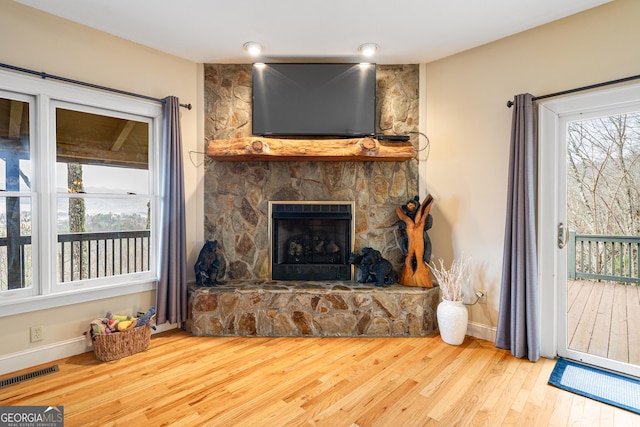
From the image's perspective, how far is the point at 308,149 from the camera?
2.82 meters

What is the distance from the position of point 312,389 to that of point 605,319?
8.16 ft

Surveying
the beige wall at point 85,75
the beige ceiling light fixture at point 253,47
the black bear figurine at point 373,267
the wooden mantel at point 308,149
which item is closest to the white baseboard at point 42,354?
the beige wall at point 85,75

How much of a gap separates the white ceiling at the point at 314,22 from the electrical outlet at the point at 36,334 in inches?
92.3

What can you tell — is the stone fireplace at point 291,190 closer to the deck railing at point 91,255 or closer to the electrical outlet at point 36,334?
the deck railing at point 91,255

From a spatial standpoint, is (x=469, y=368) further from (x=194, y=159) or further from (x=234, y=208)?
(x=194, y=159)

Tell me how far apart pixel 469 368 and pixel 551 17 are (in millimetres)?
2682

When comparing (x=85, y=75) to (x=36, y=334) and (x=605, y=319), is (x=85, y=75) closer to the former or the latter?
(x=36, y=334)

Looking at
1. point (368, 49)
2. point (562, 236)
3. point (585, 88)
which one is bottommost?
point (562, 236)

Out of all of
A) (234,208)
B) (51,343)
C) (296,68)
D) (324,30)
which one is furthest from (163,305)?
(324,30)

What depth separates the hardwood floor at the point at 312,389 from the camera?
172 centimetres

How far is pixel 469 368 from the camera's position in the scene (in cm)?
226

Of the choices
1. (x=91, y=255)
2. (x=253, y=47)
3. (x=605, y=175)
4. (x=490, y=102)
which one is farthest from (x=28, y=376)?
(x=605, y=175)

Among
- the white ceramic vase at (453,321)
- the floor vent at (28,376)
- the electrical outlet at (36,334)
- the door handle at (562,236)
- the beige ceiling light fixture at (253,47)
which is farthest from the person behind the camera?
the beige ceiling light fixture at (253,47)

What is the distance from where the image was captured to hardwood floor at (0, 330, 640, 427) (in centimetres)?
172
